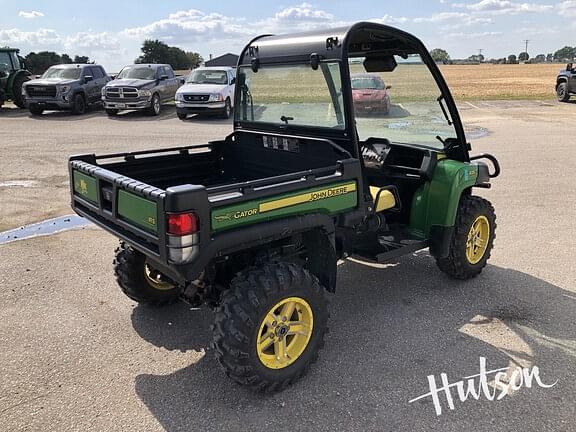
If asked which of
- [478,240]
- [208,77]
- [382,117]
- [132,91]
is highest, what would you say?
[208,77]

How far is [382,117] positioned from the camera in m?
4.64

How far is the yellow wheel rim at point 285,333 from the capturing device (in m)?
3.12

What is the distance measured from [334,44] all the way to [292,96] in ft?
2.42

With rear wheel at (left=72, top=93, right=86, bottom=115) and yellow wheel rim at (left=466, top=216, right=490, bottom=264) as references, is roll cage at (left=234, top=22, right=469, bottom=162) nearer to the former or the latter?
yellow wheel rim at (left=466, top=216, right=490, bottom=264)

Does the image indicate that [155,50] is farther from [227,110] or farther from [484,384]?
[484,384]

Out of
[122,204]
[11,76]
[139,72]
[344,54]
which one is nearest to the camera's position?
[122,204]

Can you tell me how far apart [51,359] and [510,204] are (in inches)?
237

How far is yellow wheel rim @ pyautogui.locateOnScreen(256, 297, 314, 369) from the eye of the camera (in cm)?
312

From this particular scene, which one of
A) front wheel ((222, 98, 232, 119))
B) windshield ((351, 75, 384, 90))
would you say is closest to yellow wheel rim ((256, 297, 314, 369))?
windshield ((351, 75, 384, 90))

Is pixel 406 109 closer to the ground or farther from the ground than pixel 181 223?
farther from the ground

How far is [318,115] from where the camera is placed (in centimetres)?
395

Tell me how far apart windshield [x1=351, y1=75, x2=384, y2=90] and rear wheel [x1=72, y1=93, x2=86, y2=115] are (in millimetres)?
16112

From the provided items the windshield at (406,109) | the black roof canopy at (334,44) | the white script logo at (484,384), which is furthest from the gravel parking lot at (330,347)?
the black roof canopy at (334,44)

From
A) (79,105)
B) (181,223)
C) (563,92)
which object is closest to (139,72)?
(79,105)
